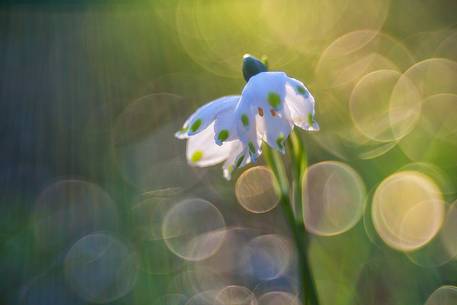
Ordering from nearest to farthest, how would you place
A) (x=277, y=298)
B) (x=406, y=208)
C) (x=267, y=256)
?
(x=277, y=298) → (x=406, y=208) → (x=267, y=256)

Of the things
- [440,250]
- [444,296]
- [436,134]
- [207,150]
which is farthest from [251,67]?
[436,134]

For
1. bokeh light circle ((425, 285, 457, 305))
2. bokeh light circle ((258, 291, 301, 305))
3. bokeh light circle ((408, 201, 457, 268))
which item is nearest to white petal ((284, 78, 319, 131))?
bokeh light circle ((425, 285, 457, 305))

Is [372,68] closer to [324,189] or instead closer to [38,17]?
[324,189]

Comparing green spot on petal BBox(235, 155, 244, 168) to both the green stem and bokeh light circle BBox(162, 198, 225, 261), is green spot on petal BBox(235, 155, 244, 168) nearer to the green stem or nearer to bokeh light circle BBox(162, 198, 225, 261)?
the green stem

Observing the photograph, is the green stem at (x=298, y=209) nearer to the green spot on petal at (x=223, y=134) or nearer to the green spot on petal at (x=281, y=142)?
the green spot on petal at (x=281, y=142)

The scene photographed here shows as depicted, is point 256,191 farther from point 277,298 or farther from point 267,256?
point 277,298
